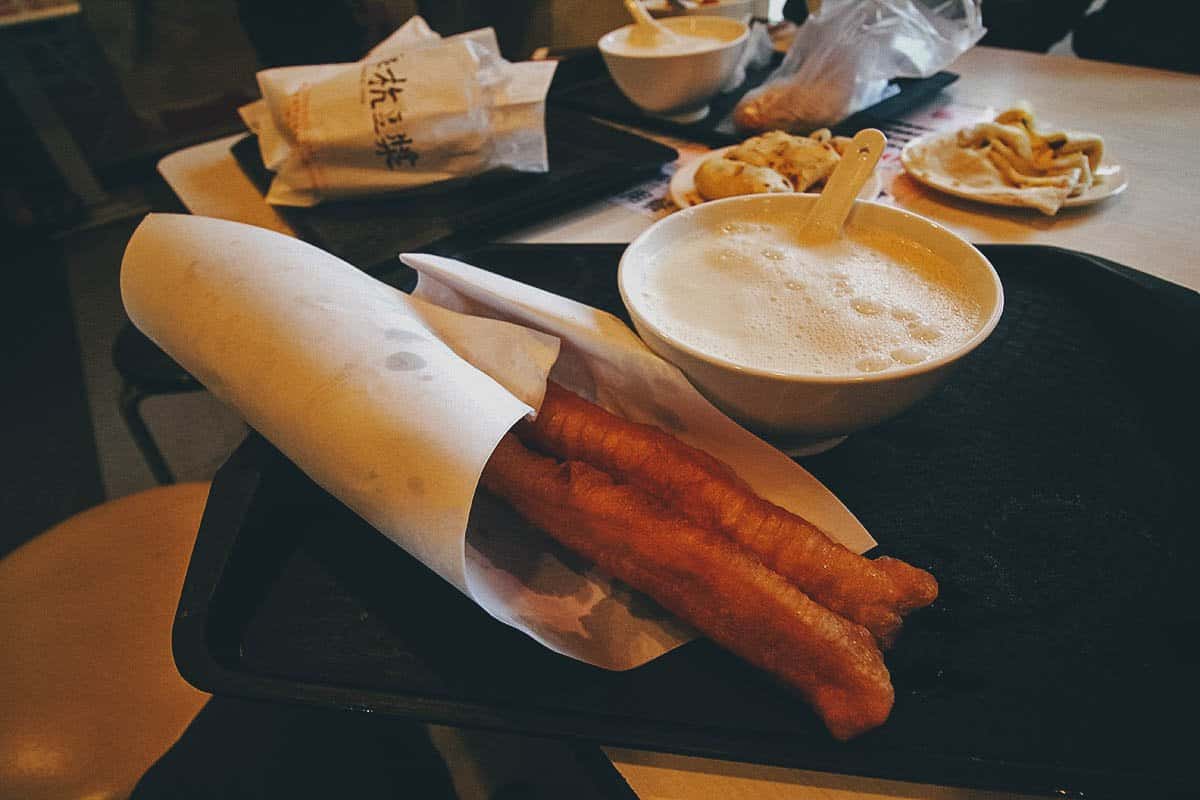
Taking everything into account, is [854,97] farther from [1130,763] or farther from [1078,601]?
[1130,763]

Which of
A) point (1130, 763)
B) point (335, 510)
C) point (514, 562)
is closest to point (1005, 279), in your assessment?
point (1130, 763)

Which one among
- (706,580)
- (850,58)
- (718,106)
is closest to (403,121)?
(718,106)

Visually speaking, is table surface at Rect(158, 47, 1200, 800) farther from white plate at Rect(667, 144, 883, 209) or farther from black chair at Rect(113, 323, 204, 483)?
black chair at Rect(113, 323, 204, 483)

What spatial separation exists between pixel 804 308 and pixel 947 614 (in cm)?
31

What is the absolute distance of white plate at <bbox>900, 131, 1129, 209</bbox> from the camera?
3.68 feet

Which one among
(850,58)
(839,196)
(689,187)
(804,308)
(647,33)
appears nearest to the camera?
(804,308)

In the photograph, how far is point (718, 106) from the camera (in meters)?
1.59

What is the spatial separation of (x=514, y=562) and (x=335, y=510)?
0.20 meters

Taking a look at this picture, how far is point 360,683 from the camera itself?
1.75 feet

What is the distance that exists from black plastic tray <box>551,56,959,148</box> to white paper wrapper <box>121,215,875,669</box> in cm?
91

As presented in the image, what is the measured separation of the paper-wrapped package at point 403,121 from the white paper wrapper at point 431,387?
504 mm

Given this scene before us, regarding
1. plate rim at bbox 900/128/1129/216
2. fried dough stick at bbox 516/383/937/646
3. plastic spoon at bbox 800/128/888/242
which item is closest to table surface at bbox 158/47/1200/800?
plate rim at bbox 900/128/1129/216

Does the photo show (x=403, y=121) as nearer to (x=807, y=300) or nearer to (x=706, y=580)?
(x=807, y=300)

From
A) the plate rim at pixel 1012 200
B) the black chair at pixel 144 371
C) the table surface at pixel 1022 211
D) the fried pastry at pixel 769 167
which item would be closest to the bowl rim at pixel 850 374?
the table surface at pixel 1022 211
